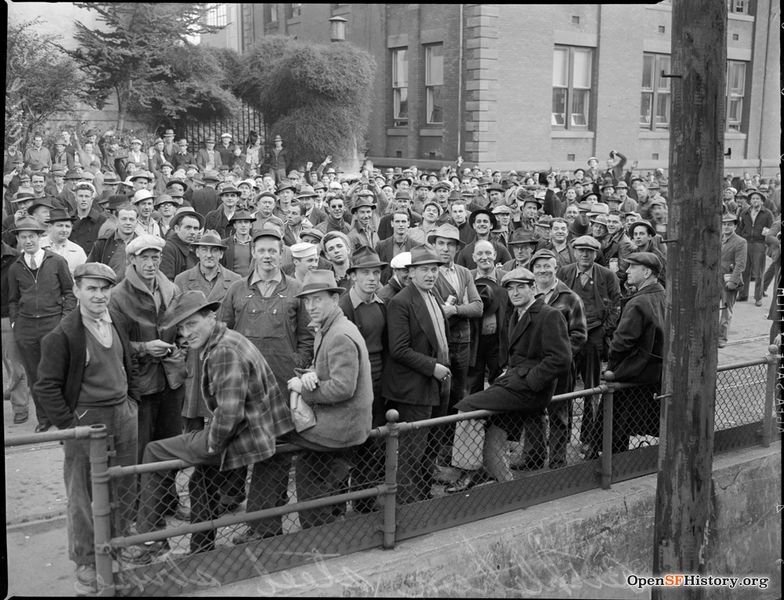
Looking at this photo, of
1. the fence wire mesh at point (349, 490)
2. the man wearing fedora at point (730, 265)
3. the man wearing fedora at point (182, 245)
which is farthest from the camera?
the man wearing fedora at point (730, 265)

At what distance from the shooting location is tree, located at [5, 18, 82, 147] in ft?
52.7

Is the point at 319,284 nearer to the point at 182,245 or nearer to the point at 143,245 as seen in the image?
the point at 143,245

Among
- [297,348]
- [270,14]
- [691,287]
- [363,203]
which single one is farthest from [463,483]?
[270,14]

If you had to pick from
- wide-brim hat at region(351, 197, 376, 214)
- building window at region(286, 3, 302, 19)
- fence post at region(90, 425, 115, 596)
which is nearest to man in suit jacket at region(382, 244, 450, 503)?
fence post at region(90, 425, 115, 596)

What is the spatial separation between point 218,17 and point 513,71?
981 centimetres

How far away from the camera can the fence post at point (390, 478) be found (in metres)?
5.03

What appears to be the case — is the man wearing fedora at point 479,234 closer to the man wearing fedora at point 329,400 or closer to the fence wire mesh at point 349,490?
the fence wire mesh at point 349,490

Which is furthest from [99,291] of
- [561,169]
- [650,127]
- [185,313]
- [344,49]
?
[650,127]

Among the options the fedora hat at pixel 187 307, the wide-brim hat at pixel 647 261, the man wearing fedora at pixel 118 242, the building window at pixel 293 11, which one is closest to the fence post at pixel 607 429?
the wide-brim hat at pixel 647 261

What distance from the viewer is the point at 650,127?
2752cm

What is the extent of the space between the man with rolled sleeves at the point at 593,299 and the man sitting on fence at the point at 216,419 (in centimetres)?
424

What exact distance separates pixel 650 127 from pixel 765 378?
21715mm

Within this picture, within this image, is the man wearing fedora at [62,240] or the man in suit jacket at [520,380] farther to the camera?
the man wearing fedora at [62,240]

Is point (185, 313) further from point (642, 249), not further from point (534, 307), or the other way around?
point (642, 249)
